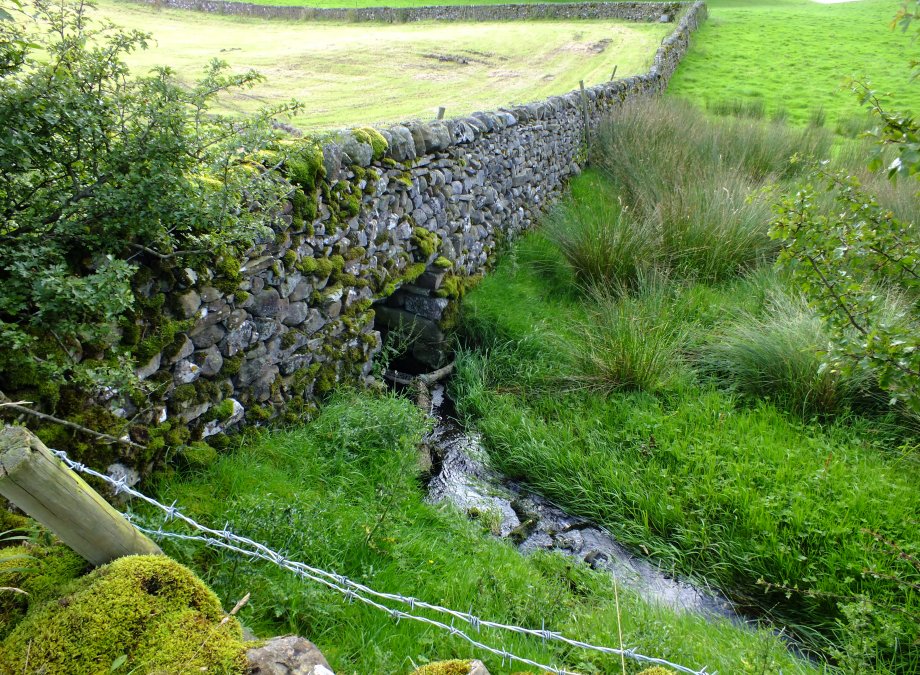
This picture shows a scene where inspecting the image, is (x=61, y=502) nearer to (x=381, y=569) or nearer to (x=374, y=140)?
(x=381, y=569)

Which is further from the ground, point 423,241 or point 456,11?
point 456,11

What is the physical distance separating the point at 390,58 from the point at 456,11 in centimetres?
1126

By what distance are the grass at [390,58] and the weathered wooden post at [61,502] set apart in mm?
8987

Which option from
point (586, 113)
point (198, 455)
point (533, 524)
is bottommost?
point (533, 524)

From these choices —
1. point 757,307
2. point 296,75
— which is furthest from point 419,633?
point 296,75

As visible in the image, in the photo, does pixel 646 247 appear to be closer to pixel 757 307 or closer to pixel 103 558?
pixel 757 307

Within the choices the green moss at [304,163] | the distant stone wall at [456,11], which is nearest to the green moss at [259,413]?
the green moss at [304,163]

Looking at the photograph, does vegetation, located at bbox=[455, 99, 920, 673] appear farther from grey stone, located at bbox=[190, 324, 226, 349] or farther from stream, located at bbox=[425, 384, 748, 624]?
grey stone, located at bbox=[190, 324, 226, 349]

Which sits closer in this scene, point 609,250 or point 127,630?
point 127,630

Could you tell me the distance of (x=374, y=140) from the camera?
5.34m

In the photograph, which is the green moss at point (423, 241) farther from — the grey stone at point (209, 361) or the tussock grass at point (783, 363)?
the tussock grass at point (783, 363)

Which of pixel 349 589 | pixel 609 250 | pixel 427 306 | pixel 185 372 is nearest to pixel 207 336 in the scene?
pixel 185 372

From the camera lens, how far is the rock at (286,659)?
6.35 ft

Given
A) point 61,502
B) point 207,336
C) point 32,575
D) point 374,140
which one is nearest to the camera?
point 61,502
